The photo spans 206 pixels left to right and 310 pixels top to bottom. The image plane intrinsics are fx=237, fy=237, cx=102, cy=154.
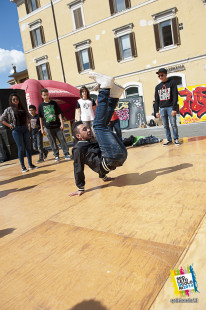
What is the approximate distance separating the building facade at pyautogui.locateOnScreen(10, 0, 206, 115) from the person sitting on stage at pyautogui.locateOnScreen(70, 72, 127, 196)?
45.8 ft

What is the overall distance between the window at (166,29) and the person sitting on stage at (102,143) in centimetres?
1437

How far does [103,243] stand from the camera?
5.47 feet

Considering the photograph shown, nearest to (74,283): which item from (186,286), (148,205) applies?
(186,286)

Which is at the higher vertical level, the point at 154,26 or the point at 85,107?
the point at 154,26

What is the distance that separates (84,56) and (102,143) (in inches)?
689

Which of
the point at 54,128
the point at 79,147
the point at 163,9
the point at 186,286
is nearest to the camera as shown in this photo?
the point at 186,286

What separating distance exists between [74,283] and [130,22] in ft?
58.2

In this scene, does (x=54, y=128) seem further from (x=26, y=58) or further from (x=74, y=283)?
(x=26, y=58)

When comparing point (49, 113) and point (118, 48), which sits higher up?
point (118, 48)

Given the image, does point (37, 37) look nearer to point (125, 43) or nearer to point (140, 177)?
point (125, 43)

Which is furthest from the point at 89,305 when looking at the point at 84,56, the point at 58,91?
the point at 84,56

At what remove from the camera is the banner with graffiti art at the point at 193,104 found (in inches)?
354

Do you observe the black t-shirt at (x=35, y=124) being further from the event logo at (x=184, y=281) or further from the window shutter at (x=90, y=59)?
the window shutter at (x=90, y=59)

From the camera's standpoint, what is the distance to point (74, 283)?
4.32ft
